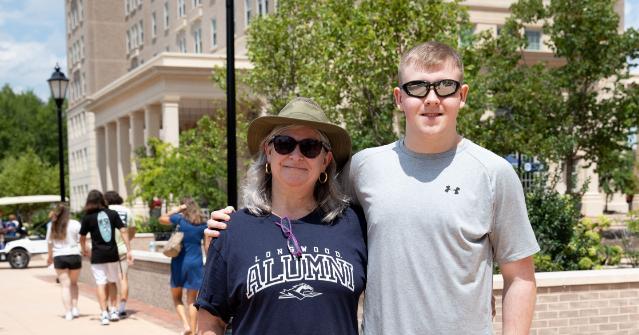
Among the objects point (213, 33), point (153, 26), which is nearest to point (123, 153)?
point (213, 33)

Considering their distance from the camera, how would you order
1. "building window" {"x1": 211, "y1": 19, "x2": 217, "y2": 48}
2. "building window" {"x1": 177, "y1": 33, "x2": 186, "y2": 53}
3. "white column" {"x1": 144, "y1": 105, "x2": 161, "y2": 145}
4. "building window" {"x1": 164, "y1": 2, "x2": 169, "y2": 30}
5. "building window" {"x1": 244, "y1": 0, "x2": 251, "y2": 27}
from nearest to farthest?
1. "white column" {"x1": 144, "y1": 105, "x2": 161, "y2": 145}
2. "building window" {"x1": 244, "y1": 0, "x2": 251, "y2": 27}
3. "building window" {"x1": 211, "y1": 19, "x2": 217, "y2": 48}
4. "building window" {"x1": 177, "y1": 33, "x2": 186, "y2": 53}
5. "building window" {"x1": 164, "y1": 2, "x2": 169, "y2": 30}

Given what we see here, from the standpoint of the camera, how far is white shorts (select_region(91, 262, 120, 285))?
38.2ft

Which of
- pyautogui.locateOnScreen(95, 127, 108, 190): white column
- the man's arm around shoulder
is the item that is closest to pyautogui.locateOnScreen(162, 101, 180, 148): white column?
pyautogui.locateOnScreen(95, 127, 108, 190): white column

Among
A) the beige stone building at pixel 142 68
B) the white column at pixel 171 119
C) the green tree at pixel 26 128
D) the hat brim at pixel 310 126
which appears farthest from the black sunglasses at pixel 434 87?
the green tree at pixel 26 128

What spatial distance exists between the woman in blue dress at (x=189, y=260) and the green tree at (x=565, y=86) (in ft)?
37.9

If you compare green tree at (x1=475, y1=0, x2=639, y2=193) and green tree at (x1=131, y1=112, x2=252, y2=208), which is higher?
green tree at (x1=475, y1=0, x2=639, y2=193)

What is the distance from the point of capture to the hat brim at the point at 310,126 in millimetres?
3277

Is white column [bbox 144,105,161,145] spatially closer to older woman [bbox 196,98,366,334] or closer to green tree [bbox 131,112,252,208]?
green tree [bbox 131,112,252,208]

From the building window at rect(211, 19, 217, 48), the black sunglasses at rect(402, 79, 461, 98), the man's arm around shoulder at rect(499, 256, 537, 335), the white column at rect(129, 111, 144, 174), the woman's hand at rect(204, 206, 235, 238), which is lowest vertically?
the man's arm around shoulder at rect(499, 256, 537, 335)

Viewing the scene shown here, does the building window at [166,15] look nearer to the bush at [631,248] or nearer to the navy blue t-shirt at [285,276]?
the bush at [631,248]

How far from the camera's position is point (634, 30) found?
2127 centimetres

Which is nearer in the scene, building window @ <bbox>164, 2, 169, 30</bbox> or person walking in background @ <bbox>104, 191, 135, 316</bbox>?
person walking in background @ <bbox>104, 191, 135, 316</bbox>

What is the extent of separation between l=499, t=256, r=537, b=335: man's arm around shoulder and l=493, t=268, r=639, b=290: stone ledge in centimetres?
466

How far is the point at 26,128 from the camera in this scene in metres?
91.9
